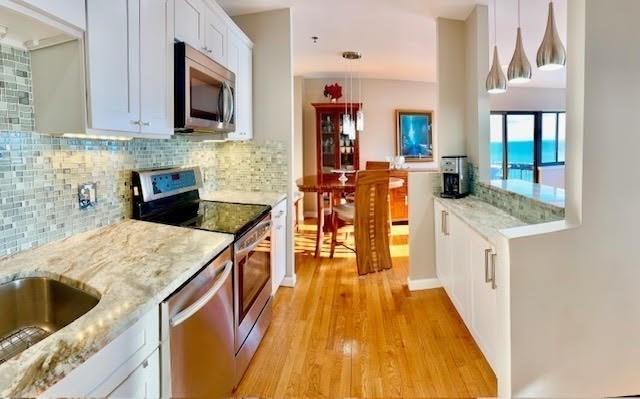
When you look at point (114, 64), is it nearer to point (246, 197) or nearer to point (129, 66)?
point (129, 66)

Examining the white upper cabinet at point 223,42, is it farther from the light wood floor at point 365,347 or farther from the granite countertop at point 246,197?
the light wood floor at point 365,347

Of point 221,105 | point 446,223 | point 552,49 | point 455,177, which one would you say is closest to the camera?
point 552,49

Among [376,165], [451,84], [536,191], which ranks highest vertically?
[451,84]

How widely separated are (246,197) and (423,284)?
1714mm

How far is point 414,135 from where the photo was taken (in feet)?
21.4

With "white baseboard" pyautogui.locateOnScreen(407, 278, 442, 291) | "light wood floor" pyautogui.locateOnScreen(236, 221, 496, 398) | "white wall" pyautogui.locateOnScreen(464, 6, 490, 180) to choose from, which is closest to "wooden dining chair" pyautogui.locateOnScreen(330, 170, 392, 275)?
"light wood floor" pyautogui.locateOnScreen(236, 221, 496, 398)

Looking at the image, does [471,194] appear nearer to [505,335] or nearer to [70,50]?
[505,335]

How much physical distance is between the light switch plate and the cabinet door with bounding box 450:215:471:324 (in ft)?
6.62

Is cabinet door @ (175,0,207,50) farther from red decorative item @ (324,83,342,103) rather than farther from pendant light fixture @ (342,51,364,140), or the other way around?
red decorative item @ (324,83,342,103)

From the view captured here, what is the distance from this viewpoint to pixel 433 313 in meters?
2.86

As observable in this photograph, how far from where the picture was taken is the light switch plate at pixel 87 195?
1.70 meters

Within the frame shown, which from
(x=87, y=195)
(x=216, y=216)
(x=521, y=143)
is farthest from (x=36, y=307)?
(x=521, y=143)

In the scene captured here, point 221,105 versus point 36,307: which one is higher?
point 221,105

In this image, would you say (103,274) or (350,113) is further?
(350,113)
